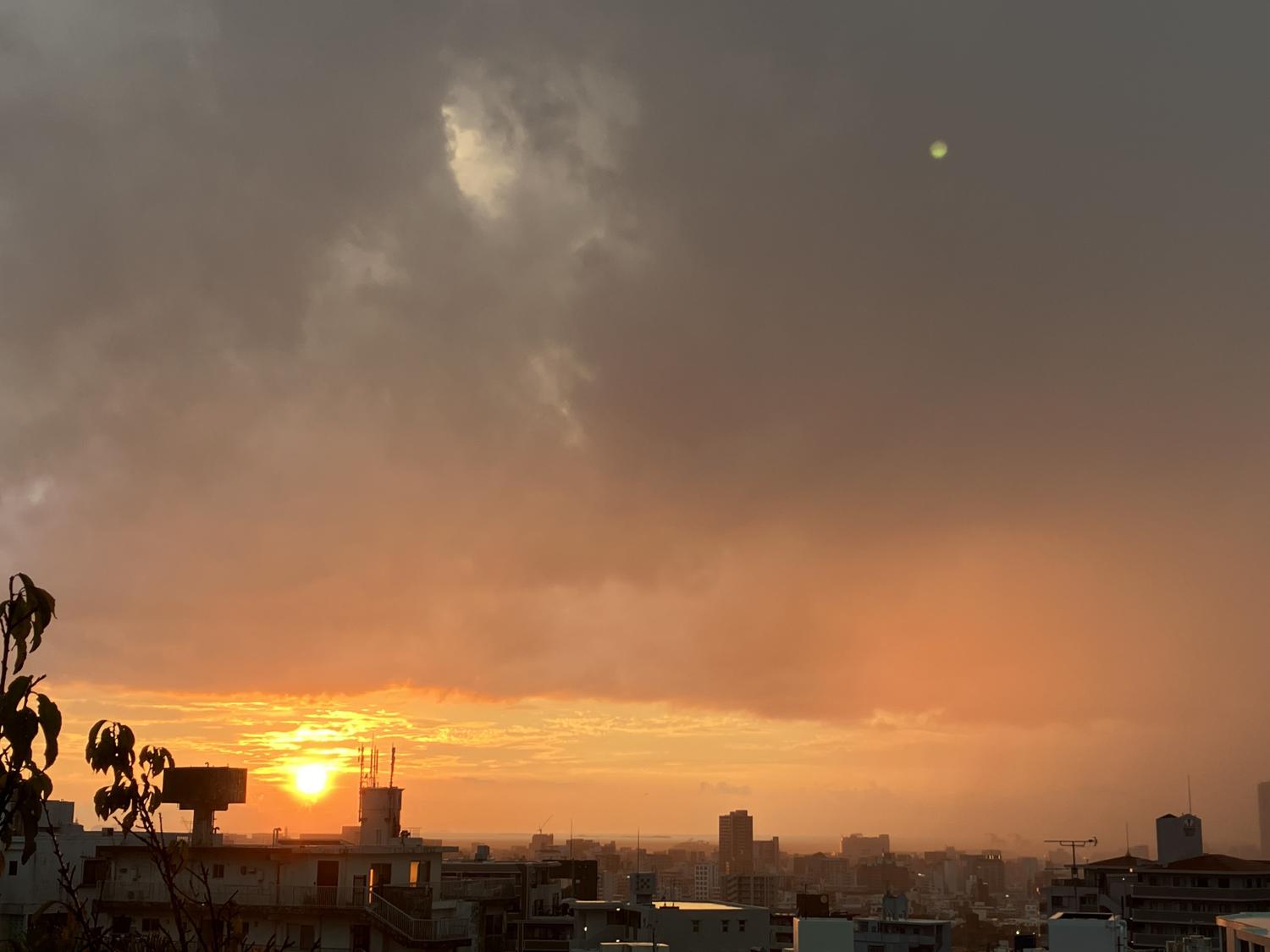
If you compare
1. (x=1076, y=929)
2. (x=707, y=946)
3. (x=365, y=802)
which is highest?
(x=365, y=802)

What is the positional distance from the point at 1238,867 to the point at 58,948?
472 feet

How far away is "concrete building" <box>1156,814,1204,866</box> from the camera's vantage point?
167 m

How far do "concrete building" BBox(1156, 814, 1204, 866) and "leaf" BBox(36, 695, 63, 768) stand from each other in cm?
18332

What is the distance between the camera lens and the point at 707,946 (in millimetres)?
101438

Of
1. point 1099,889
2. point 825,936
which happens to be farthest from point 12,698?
point 1099,889

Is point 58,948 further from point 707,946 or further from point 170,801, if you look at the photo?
point 707,946

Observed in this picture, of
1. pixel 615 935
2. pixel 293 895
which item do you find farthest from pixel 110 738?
pixel 615 935

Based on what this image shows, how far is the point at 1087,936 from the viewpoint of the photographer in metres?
62.9

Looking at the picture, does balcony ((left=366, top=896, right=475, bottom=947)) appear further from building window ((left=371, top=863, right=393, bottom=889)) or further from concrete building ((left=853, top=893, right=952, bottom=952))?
concrete building ((left=853, top=893, right=952, bottom=952))

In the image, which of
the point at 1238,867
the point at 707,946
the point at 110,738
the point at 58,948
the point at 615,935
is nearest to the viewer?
the point at 110,738

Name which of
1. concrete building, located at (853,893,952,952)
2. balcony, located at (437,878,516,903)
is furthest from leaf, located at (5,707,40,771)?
concrete building, located at (853,893,952,952)

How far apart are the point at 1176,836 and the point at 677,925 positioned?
329 ft

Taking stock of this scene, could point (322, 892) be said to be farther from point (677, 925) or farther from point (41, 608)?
point (41, 608)

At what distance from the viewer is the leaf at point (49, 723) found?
8.16 metres
